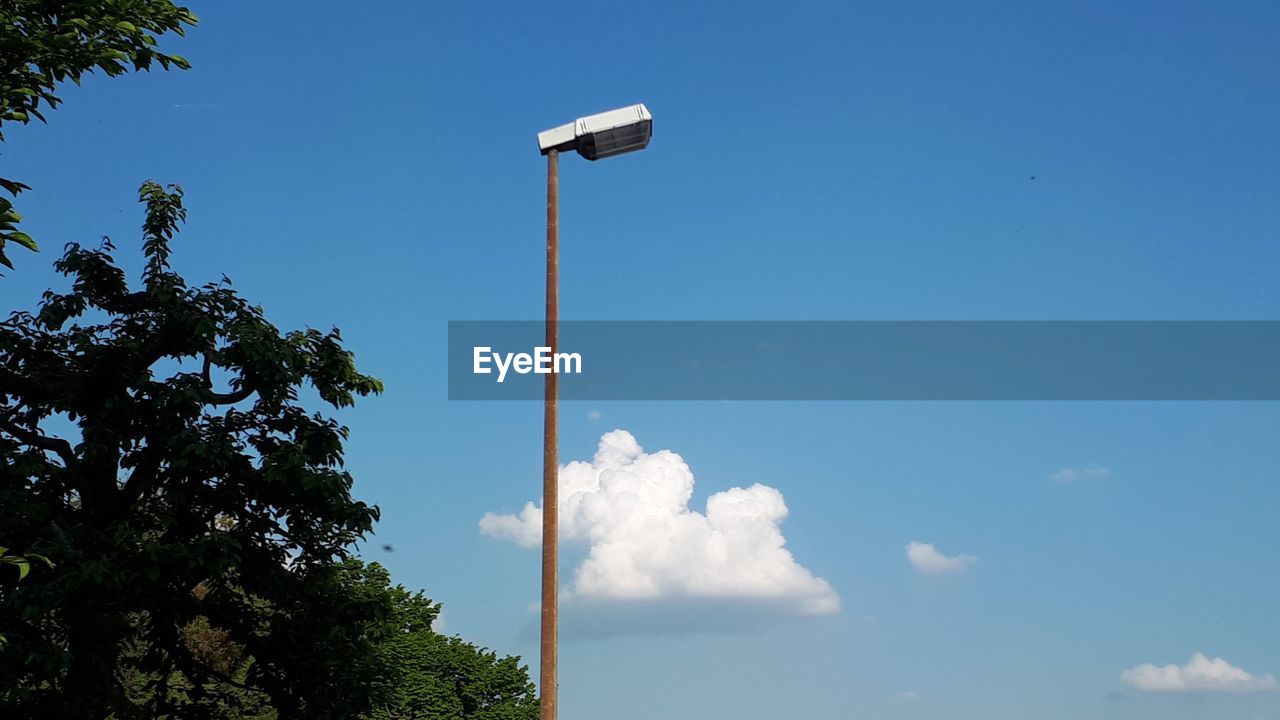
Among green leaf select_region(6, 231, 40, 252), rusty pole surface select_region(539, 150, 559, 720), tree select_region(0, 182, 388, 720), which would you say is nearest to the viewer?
green leaf select_region(6, 231, 40, 252)

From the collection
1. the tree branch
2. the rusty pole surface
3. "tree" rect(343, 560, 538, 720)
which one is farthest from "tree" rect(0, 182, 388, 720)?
"tree" rect(343, 560, 538, 720)

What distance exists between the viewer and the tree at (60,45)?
14.1 meters

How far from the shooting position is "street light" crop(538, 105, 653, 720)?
15.3 metres

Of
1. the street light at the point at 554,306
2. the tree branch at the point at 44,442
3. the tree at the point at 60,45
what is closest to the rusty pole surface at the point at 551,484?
the street light at the point at 554,306

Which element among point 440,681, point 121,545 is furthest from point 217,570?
point 440,681

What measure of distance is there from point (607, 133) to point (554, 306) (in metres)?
2.52

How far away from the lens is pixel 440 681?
173 ft

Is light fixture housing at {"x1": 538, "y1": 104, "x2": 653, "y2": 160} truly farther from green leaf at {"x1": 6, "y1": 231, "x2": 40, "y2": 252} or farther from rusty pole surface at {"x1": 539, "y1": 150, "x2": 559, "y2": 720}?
green leaf at {"x1": 6, "y1": 231, "x2": 40, "y2": 252}

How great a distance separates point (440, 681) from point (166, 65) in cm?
4110

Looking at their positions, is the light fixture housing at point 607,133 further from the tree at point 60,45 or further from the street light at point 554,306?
the tree at point 60,45

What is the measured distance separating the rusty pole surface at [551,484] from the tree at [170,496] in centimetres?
715

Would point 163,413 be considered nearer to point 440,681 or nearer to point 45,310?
point 45,310

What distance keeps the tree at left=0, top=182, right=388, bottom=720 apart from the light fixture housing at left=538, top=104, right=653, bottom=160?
338 inches

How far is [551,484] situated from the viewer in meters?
16.0
